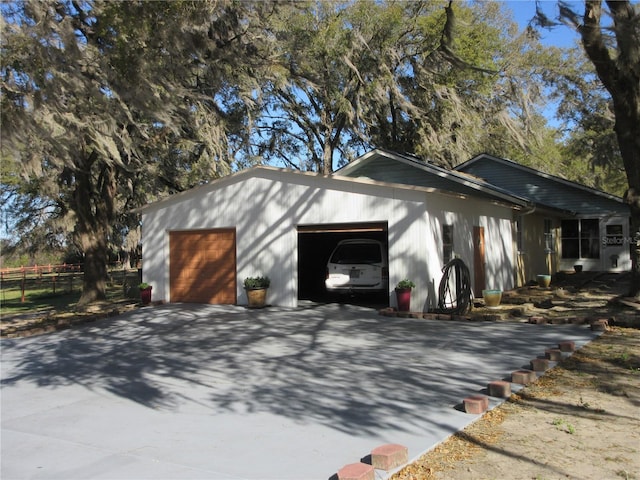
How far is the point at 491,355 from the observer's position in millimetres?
8211

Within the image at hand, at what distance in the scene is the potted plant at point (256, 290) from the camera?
1405cm

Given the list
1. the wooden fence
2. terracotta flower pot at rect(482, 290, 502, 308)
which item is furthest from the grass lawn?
terracotta flower pot at rect(482, 290, 502, 308)

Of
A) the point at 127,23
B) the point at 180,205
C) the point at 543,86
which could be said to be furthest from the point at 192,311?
the point at 543,86

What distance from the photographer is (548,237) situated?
2319cm

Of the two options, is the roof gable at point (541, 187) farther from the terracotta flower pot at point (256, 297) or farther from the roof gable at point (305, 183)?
the terracotta flower pot at point (256, 297)

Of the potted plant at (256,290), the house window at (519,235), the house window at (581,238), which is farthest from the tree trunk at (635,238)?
the house window at (581,238)

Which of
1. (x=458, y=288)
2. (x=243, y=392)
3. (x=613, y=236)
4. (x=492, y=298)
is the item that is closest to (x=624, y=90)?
(x=492, y=298)

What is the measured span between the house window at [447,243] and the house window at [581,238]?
14526 mm

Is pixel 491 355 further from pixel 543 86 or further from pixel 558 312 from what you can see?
pixel 543 86

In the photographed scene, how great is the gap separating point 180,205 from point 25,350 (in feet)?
21.0

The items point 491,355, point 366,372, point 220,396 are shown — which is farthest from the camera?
point 491,355

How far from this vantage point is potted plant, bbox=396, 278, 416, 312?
12461 millimetres

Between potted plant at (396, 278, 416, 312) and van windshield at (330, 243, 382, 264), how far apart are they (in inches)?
81.7

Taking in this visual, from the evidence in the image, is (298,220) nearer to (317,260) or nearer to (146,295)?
(146,295)
